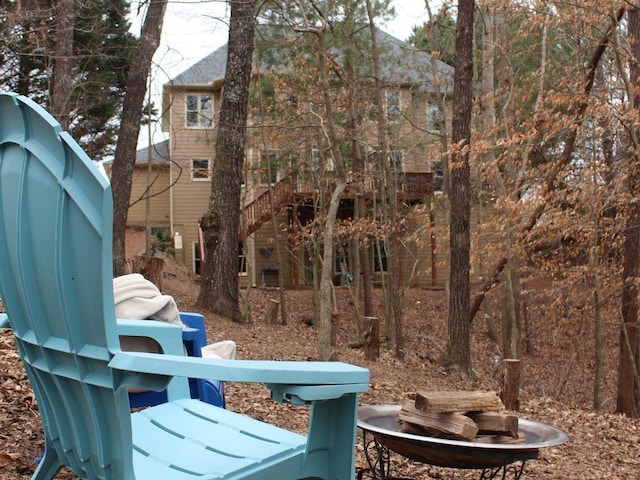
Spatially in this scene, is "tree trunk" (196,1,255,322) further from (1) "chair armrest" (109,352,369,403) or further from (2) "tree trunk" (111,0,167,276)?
(1) "chair armrest" (109,352,369,403)

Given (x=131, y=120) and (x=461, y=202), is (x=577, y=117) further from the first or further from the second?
(x=131, y=120)

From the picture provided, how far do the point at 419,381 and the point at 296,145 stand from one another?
9.47 meters

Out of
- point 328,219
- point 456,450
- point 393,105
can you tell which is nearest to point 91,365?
point 456,450

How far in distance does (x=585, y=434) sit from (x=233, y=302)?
24.4 ft

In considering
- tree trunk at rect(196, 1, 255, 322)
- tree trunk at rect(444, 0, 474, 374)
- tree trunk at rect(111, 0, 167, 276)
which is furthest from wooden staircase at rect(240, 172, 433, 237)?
tree trunk at rect(444, 0, 474, 374)

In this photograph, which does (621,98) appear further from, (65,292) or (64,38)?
(65,292)

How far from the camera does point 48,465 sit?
2.48 m

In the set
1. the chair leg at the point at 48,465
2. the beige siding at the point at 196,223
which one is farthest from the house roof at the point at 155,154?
the chair leg at the point at 48,465

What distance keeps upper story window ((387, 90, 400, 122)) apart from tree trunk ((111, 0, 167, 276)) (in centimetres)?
755

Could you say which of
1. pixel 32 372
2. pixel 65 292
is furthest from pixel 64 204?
pixel 32 372

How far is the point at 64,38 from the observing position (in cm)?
1251

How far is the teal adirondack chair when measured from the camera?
1887 millimetres

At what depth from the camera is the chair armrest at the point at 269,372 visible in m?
1.80

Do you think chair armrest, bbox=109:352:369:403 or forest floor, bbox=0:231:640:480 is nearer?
chair armrest, bbox=109:352:369:403
